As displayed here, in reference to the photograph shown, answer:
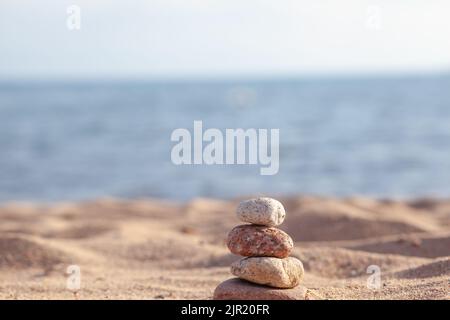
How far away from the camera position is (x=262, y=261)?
17.1 ft

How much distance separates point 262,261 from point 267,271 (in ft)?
0.28

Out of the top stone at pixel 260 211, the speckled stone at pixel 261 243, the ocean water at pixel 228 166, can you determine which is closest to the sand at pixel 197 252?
the speckled stone at pixel 261 243

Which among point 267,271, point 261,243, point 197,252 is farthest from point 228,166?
point 267,271

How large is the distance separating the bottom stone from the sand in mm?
194

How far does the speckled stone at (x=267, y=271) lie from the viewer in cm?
519

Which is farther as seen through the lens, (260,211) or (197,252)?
(197,252)

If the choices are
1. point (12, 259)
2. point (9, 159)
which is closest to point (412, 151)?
point (9, 159)

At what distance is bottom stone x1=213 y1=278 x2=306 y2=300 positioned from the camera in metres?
5.15

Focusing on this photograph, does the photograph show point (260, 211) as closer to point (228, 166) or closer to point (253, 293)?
point (253, 293)

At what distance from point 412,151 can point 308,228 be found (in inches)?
533

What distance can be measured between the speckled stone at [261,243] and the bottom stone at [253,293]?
0.83 feet

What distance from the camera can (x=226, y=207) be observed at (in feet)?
44.5
